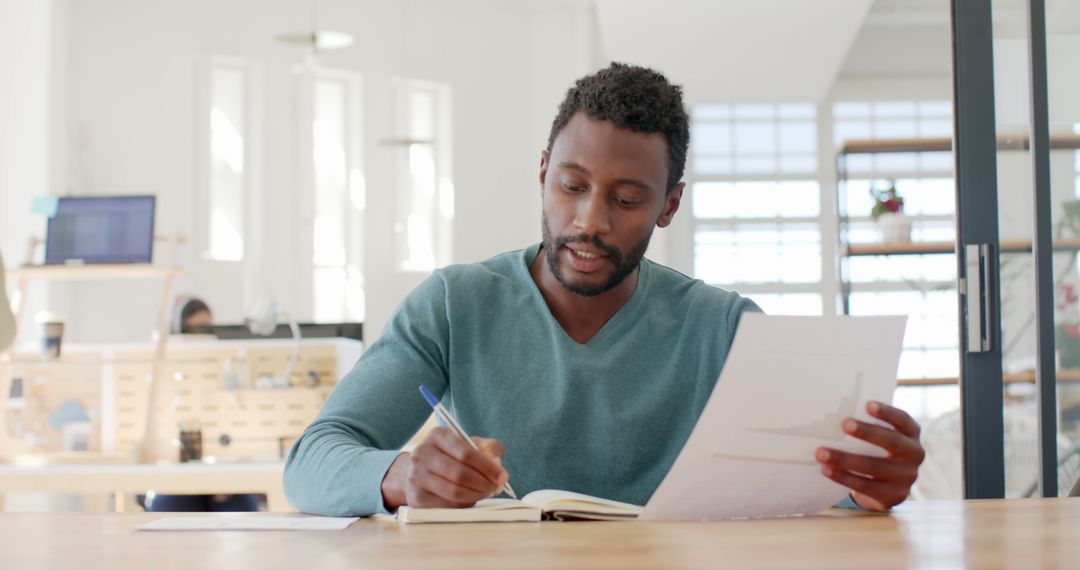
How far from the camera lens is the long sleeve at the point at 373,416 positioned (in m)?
1.11

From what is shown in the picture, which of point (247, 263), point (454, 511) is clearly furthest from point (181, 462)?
point (247, 263)

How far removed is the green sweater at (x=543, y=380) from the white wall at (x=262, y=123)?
5425mm

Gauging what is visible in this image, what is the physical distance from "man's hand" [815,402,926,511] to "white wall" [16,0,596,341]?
19.3 feet

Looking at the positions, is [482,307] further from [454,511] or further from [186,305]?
[186,305]

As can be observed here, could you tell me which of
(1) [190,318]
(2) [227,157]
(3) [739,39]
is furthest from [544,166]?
(2) [227,157]

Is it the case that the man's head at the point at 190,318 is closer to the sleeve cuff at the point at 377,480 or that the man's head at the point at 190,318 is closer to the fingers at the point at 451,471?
the sleeve cuff at the point at 377,480

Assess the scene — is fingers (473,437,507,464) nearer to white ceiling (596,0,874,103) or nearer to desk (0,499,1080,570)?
desk (0,499,1080,570)

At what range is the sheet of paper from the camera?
37.3 inches

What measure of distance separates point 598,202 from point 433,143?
6236mm

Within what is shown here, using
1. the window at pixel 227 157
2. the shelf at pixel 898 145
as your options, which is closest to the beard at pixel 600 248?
the shelf at pixel 898 145

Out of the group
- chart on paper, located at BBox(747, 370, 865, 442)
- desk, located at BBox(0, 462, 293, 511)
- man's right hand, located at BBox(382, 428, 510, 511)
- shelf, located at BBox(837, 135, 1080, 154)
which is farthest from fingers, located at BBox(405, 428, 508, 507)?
shelf, located at BBox(837, 135, 1080, 154)

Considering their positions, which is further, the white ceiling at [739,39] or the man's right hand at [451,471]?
the white ceiling at [739,39]

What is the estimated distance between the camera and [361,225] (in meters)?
7.71

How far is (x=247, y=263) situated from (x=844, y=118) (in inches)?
182
